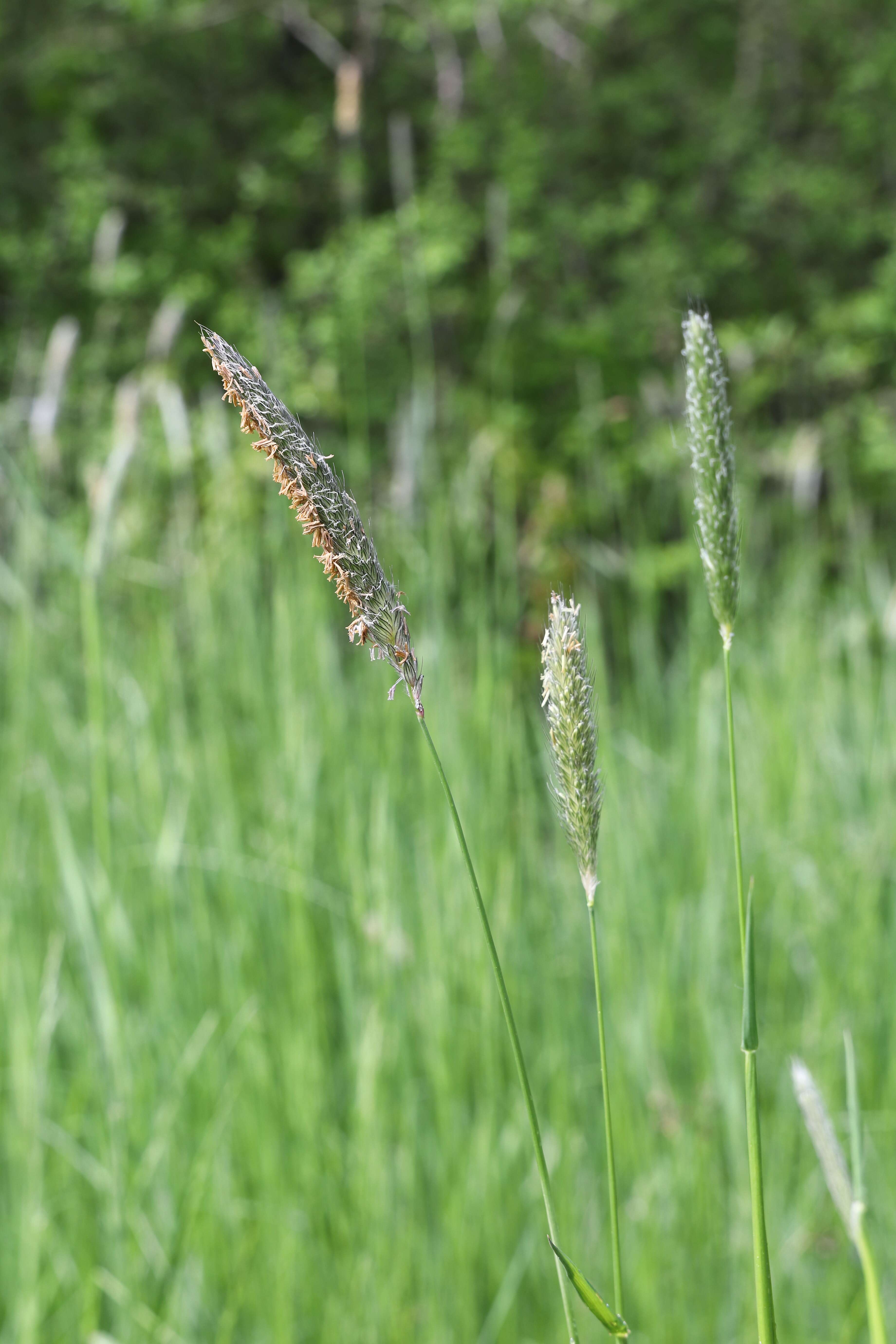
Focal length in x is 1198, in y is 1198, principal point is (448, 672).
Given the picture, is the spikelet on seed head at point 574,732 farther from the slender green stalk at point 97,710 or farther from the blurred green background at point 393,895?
the slender green stalk at point 97,710

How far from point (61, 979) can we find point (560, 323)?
5928 millimetres

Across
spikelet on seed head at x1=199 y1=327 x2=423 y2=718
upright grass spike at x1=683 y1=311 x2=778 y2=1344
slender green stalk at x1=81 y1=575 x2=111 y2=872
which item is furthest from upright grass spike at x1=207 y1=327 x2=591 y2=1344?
slender green stalk at x1=81 y1=575 x2=111 y2=872

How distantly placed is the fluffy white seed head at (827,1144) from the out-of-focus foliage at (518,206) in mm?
4519

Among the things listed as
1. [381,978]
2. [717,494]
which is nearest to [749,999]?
[717,494]

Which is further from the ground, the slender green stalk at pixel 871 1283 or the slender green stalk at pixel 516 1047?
the slender green stalk at pixel 516 1047

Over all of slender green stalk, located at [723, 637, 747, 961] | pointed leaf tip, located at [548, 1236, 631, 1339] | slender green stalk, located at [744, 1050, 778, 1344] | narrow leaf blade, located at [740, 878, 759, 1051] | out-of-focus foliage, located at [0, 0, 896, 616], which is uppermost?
out-of-focus foliage, located at [0, 0, 896, 616]

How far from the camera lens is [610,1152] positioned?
42 cm

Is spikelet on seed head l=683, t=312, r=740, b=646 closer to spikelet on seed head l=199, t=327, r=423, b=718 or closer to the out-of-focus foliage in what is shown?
spikelet on seed head l=199, t=327, r=423, b=718

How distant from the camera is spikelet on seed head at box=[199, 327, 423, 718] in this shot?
1.36 feet

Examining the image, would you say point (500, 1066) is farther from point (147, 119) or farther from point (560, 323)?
Result: point (147, 119)

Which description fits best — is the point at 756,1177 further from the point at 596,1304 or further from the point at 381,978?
the point at 381,978

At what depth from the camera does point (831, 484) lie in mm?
7633

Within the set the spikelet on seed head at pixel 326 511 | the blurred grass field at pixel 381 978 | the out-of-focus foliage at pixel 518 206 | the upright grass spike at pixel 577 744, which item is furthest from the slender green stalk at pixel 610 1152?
the out-of-focus foliage at pixel 518 206

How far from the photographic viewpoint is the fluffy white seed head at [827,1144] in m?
0.48
